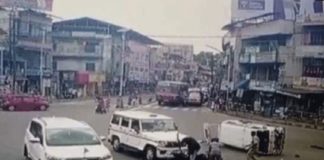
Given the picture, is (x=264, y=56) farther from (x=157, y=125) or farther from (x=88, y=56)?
(x=157, y=125)

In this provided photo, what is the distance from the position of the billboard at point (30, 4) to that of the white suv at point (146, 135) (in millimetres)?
44296

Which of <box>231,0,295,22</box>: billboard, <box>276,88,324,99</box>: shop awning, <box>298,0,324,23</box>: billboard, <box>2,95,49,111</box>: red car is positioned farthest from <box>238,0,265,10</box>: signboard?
<box>2,95,49,111</box>: red car

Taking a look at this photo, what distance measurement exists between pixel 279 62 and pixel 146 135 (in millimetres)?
31888

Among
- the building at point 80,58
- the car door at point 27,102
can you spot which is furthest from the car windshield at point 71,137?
the building at point 80,58

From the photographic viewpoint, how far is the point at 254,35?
183 feet

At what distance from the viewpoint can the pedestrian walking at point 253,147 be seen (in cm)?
2026

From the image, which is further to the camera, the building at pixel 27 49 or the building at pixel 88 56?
the building at pixel 88 56

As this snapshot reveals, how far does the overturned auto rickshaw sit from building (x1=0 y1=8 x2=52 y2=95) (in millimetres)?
39079

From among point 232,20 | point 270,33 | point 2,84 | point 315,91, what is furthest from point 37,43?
point 315,91

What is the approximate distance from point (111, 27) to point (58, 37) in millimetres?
11824

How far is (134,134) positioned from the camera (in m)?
20.8

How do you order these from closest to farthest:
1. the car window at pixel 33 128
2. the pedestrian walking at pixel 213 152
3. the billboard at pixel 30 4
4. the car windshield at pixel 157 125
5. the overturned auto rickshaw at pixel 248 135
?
1. the car window at pixel 33 128
2. the pedestrian walking at pixel 213 152
3. the car windshield at pixel 157 125
4. the overturned auto rickshaw at pixel 248 135
5. the billboard at pixel 30 4

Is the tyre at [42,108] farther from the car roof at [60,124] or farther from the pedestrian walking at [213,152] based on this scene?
the pedestrian walking at [213,152]

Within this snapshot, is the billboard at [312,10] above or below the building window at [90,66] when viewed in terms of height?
above
